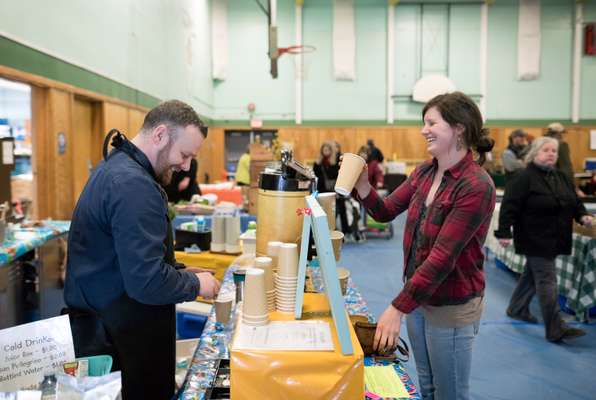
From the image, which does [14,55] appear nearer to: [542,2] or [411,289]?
[411,289]

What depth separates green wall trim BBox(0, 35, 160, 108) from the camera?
376 cm

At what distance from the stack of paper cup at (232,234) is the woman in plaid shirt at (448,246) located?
1.32 m

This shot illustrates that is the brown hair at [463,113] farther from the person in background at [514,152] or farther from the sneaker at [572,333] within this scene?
the person in background at [514,152]

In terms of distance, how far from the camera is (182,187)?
17.3 ft

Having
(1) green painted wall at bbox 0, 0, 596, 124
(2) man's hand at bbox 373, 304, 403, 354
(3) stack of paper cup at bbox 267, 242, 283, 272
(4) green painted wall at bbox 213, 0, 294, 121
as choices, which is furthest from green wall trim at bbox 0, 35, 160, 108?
(4) green painted wall at bbox 213, 0, 294, 121

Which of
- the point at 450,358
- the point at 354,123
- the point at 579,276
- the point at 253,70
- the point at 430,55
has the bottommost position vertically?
the point at 579,276

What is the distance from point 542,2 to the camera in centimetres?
1227

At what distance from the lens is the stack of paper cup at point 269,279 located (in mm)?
1358

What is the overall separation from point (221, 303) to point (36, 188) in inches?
132

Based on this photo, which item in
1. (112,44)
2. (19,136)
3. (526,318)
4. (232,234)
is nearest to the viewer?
(232,234)

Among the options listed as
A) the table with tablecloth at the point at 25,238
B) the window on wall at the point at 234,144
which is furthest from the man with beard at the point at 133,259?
the window on wall at the point at 234,144

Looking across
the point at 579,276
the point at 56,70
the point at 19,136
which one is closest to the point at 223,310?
the point at 579,276

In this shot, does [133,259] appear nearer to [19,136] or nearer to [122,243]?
[122,243]

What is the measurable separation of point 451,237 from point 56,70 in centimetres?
433
